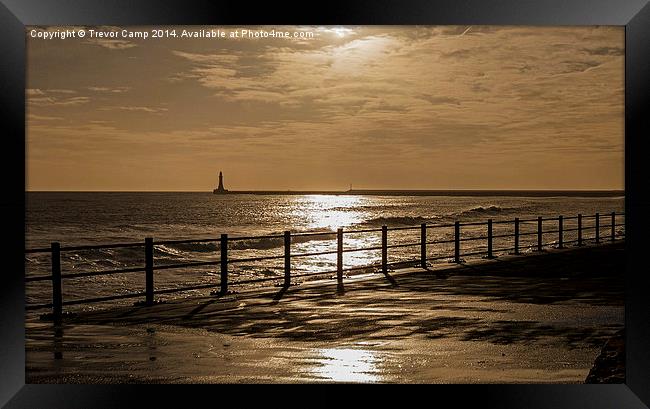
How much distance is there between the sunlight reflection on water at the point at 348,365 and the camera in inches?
274

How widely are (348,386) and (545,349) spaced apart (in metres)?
2.24

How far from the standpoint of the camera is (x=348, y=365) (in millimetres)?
7324

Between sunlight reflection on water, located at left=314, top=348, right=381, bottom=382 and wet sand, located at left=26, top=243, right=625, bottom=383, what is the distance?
2 centimetres

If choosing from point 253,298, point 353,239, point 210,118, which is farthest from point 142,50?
point 253,298

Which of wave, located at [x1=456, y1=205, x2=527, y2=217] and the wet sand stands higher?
wave, located at [x1=456, y1=205, x2=527, y2=217]

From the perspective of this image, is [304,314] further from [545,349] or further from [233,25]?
[233,25]

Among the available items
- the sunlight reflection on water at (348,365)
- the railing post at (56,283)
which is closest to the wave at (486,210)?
the railing post at (56,283)

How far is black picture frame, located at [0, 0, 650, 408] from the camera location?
649cm

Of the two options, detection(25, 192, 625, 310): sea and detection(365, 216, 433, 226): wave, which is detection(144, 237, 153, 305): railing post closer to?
detection(25, 192, 625, 310): sea

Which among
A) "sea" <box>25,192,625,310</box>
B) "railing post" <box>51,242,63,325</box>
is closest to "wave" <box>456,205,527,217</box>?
"sea" <box>25,192,625,310</box>
